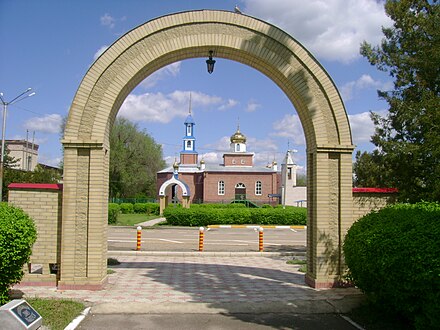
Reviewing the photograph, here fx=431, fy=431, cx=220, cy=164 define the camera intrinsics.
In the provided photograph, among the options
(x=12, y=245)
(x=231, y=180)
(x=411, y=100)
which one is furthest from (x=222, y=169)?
(x=12, y=245)

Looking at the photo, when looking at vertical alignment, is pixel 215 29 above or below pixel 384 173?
above

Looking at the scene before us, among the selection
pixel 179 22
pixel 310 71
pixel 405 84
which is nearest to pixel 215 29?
pixel 179 22

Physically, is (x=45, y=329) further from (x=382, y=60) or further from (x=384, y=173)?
(x=382, y=60)

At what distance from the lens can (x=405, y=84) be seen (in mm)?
13023

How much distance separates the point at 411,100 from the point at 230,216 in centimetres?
2168

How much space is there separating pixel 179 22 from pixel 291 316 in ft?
21.1

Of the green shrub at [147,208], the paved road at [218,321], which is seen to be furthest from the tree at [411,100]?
the green shrub at [147,208]

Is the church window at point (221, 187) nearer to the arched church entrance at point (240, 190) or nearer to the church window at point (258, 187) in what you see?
the arched church entrance at point (240, 190)

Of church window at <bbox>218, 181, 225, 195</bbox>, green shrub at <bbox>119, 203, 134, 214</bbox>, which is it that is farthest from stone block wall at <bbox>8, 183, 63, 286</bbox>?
church window at <bbox>218, 181, 225, 195</bbox>

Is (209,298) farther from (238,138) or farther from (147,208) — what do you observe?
(238,138)

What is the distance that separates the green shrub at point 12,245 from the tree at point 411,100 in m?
8.41

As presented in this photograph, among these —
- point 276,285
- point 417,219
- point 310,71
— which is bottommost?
point 276,285

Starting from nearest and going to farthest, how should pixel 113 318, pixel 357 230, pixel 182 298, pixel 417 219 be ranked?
pixel 417 219
pixel 113 318
pixel 357 230
pixel 182 298

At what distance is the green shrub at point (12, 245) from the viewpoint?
21.3 ft
